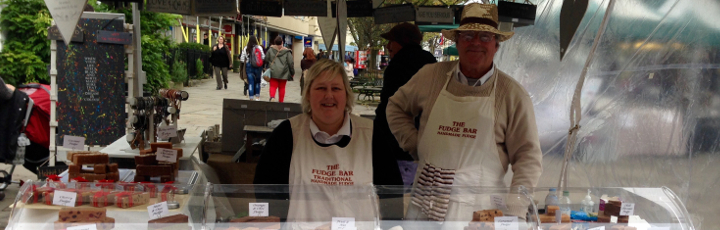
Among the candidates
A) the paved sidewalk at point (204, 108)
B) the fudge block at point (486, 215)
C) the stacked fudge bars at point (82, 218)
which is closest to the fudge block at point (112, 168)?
the stacked fudge bars at point (82, 218)

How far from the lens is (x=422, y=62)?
162 inches

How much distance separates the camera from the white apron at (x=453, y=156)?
253cm

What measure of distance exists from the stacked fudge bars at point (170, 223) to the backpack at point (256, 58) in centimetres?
935

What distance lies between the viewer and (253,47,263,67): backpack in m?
11.4

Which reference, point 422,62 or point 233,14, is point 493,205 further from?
point 233,14

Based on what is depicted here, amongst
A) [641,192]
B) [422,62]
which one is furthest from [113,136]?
[641,192]

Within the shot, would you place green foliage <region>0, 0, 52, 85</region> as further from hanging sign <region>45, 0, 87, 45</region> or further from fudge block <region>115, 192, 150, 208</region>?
fudge block <region>115, 192, 150, 208</region>

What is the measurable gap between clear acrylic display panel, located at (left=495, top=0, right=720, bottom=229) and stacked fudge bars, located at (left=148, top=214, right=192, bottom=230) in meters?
3.19

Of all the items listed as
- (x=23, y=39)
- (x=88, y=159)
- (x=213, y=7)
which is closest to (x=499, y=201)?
(x=88, y=159)

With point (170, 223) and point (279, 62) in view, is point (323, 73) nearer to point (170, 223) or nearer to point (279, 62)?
point (170, 223)

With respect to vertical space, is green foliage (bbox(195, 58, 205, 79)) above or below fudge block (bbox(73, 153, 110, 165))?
above

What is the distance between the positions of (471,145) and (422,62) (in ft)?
5.12

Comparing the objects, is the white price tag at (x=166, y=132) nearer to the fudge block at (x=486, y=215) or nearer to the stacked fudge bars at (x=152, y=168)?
the stacked fudge bars at (x=152, y=168)

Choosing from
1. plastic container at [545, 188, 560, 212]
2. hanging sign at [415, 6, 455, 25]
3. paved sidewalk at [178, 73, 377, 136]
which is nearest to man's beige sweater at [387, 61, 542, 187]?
plastic container at [545, 188, 560, 212]
